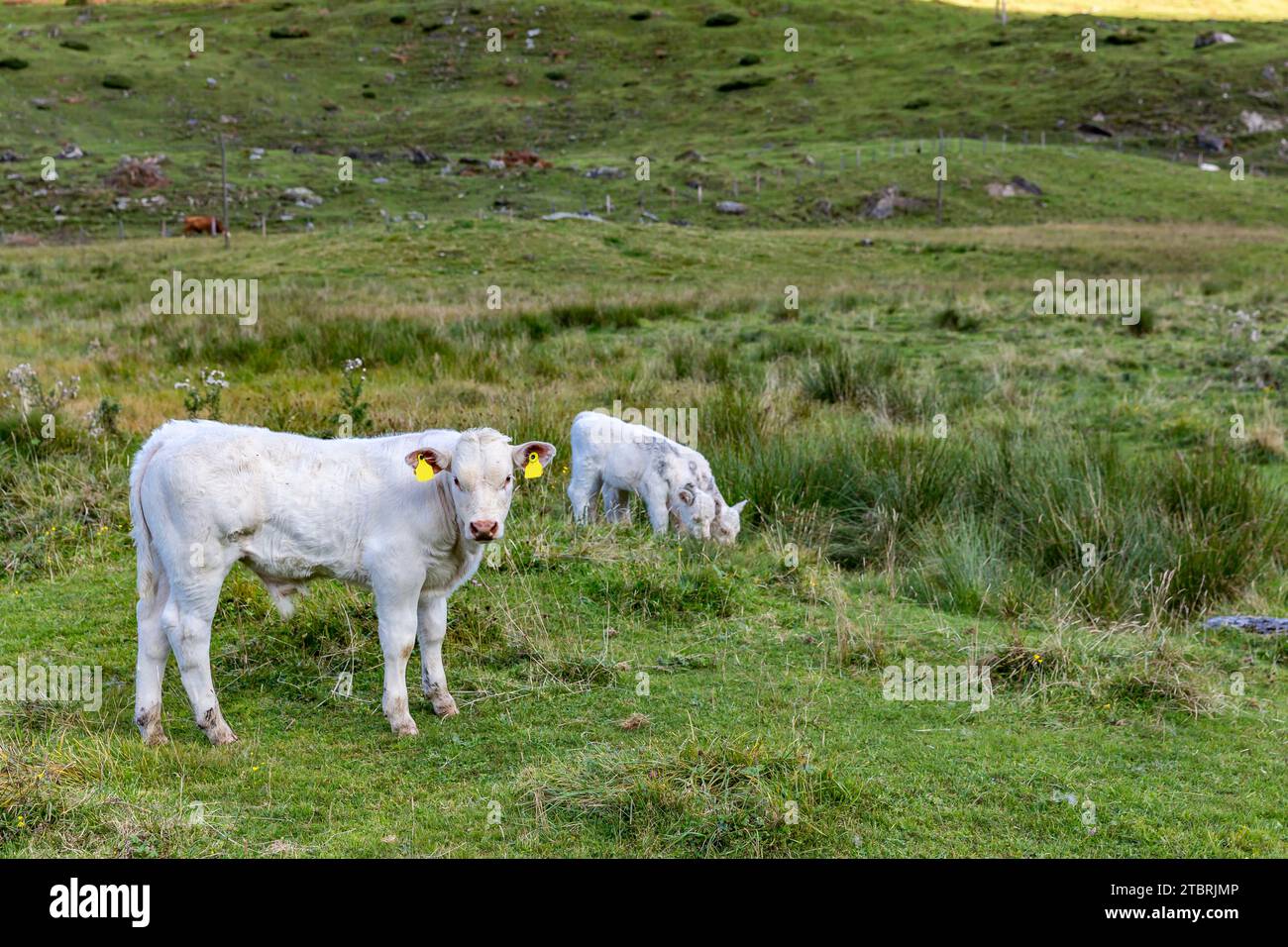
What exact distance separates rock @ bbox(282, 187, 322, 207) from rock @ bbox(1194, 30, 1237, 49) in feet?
189

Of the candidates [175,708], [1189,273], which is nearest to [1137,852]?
[175,708]

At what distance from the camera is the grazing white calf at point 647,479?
9094mm

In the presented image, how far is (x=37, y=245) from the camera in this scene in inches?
1583

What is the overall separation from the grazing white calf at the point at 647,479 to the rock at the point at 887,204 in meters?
40.3

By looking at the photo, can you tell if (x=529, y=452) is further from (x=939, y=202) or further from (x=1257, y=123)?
(x=1257, y=123)

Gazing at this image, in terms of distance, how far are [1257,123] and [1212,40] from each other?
13.1 m

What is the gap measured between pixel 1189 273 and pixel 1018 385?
17808 millimetres

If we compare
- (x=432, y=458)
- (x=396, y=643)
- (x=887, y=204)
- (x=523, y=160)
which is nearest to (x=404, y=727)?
(x=396, y=643)

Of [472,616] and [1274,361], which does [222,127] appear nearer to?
[1274,361]

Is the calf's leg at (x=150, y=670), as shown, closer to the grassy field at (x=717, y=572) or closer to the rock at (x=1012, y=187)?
the grassy field at (x=717, y=572)

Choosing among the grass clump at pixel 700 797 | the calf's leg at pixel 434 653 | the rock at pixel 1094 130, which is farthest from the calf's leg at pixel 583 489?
the rock at pixel 1094 130

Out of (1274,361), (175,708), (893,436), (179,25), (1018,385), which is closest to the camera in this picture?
(175,708)

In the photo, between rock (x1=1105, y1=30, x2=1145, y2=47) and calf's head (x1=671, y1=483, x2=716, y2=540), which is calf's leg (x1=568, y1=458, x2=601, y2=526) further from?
rock (x1=1105, y1=30, x2=1145, y2=47)

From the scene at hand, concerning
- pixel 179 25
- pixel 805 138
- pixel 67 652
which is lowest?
pixel 67 652
